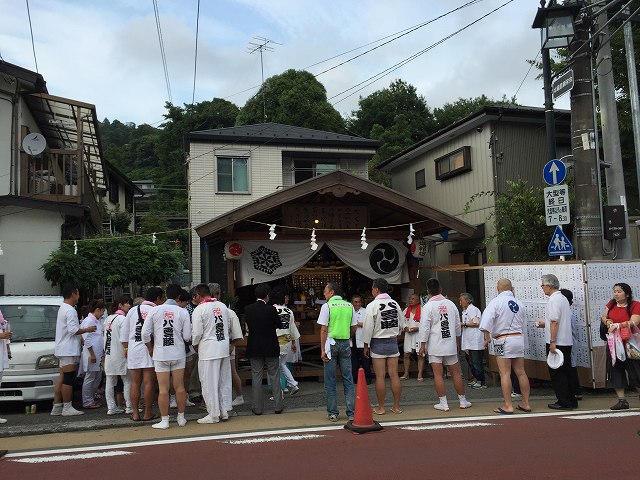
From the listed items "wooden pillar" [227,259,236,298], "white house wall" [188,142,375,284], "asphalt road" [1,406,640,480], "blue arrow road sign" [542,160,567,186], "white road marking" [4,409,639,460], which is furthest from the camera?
"white house wall" [188,142,375,284]

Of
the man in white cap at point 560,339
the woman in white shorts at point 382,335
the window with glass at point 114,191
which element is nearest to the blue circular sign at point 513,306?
the man in white cap at point 560,339

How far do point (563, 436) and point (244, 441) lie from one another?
387 cm

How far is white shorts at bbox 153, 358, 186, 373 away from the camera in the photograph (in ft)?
25.8

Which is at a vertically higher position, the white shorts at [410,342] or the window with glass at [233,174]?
the window with glass at [233,174]

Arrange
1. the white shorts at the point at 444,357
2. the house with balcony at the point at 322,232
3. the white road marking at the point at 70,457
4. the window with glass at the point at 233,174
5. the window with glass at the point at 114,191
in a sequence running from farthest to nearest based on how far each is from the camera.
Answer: the window with glass at the point at 114,191
the window with glass at the point at 233,174
the house with balcony at the point at 322,232
the white shorts at the point at 444,357
the white road marking at the point at 70,457

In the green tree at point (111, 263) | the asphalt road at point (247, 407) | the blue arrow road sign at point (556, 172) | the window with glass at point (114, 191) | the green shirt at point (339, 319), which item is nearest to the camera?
the asphalt road at point (247, 407)

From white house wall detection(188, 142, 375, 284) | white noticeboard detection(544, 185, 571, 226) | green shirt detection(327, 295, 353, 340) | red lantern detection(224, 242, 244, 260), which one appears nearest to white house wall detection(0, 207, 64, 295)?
red lantern detection(224, 242, 244, 260)

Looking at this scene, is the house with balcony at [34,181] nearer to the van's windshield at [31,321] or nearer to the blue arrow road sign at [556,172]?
the van's windshield at [31,321]

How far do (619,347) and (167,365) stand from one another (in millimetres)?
6665

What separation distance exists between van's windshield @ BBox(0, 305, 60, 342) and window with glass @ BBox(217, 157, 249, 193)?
39.1 feet

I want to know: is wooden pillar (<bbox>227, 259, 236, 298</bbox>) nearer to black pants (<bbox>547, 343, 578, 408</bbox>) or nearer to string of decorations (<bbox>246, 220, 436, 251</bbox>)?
string of decorations (<bbox>246, 220, 436, 251</bbox>)

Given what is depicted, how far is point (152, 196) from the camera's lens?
3916cm

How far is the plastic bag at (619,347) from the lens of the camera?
824cm

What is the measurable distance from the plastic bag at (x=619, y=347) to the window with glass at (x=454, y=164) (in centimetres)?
1066
